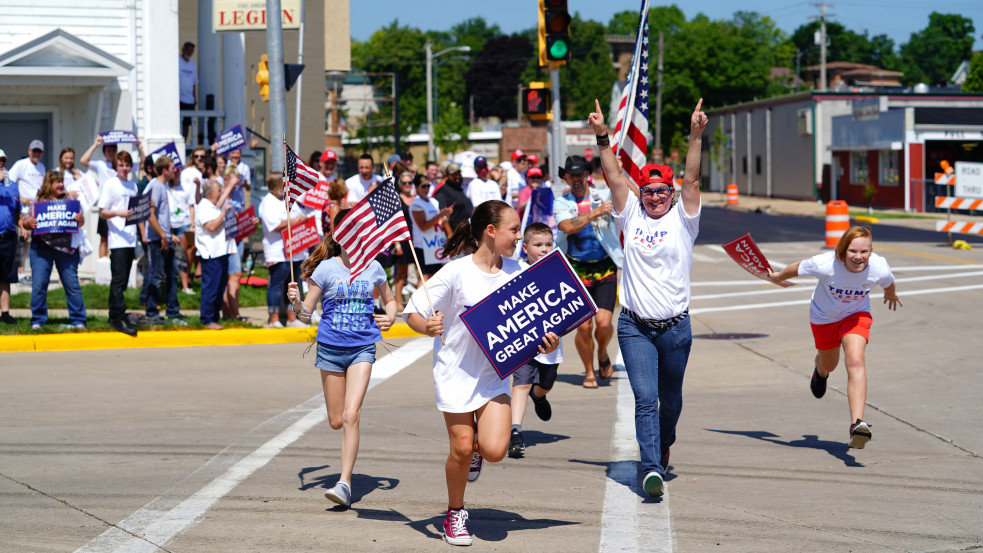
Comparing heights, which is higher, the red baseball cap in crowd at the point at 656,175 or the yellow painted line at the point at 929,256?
the red baseball cap in crowd at the point at 656,175

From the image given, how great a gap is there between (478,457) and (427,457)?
4.78ft

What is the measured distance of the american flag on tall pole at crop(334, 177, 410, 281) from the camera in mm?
6707

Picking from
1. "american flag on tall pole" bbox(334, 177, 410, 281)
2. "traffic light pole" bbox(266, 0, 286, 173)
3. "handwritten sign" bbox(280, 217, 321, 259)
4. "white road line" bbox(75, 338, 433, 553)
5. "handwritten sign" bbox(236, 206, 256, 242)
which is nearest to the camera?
"white road line" bbox(75, 338, 433, 553)

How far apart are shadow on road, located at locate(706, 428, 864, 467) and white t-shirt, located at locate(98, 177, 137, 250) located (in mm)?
7400

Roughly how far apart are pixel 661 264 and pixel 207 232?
7709mm

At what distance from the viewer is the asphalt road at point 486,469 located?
6.04 meters

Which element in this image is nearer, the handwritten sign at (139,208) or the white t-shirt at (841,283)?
the white t-shirt at (841,283)

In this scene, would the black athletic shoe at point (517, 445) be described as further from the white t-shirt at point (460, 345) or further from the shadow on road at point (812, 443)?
the white t-shirt at point (460, 345)

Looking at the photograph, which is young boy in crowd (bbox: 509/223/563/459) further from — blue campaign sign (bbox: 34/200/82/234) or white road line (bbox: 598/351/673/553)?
blue campaign sign (bbox: 34/200/82/234)

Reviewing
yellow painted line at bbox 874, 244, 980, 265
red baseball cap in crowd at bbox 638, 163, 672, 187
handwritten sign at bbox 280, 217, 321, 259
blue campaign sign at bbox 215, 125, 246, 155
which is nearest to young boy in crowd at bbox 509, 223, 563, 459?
red baseball cap in crowd at bbox 638, 163, 672, 187

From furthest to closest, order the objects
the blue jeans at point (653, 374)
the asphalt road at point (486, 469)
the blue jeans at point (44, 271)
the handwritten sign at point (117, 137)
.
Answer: the handwritten sign at point (117, 137), the blue jeans at point (44, 271), the blue jeans at point (653, 374), the asphalt road at point (486, 469)

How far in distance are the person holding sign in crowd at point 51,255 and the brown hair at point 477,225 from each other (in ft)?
26.1

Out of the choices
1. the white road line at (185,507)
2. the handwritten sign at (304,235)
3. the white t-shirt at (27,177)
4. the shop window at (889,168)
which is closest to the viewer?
the white road line at (185,507)

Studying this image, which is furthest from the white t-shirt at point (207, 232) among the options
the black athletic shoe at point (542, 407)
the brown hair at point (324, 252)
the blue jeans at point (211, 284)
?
the brown hair at point (324, 252)
